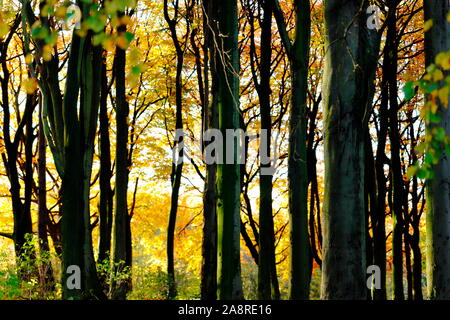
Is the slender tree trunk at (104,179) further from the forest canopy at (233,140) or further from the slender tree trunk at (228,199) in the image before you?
the slender tree trunk at (228,199)

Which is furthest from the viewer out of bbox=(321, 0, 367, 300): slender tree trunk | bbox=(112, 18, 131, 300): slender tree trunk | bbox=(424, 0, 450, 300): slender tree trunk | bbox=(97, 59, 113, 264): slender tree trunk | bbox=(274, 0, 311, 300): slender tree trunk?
bbox=(97, 59, 113, 264): slender tree trunk

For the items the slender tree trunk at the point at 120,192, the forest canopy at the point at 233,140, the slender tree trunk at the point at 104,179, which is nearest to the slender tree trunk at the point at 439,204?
the forest canopy at the point at 233,140

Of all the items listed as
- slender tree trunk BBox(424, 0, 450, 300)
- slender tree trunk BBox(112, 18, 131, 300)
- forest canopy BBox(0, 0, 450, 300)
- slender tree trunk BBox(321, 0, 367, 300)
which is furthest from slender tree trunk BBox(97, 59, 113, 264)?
slender tree trunk BBox(321, 0, 367, 300)

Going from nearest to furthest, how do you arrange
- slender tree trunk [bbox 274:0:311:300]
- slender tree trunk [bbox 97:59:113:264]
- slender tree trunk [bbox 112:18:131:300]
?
slender tree trunk [bbox 274:0:311:300] → slender tree trunk [bbox 112:18:131:300] → slender tree trunk [bbox 97:59:113:264]

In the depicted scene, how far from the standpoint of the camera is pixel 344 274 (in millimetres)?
5688

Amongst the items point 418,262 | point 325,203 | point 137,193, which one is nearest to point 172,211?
point 137,193

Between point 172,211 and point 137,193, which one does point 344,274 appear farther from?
point 137,193

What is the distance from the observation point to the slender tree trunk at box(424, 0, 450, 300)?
7406mm

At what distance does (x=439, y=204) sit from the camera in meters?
7.50

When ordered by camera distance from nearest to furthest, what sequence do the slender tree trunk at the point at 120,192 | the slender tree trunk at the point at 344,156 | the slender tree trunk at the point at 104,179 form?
1. the slender tree trunk at the point at 344,156
2. the slender tree trunk at the point at 120,192
3. the slender tree trunk at the point at 104,179

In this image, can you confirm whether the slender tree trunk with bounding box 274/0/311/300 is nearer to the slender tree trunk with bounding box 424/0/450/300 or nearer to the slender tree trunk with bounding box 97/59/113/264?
the slender tree trunk with bounding box 424/0/450/300

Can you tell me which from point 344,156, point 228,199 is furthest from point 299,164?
point 344,156

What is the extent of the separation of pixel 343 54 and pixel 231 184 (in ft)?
9.02

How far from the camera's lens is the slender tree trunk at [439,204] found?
24.3ft
